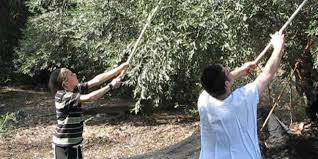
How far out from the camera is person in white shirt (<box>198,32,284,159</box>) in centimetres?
262

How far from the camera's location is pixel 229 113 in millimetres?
2648

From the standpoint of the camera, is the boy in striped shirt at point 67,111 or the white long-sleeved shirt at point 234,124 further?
the boy in striped shirt at point 67,111

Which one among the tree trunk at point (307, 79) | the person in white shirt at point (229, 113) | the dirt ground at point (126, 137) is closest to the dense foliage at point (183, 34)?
the tree trunk at point (307, 79)

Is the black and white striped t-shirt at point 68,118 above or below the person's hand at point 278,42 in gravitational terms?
below

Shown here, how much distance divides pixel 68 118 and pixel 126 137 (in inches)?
158

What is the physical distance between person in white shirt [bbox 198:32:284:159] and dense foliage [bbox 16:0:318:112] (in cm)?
205

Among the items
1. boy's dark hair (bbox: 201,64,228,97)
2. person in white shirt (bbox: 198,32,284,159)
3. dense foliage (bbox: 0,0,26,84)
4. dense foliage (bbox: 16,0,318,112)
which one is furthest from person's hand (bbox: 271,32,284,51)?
dense foliage (bbox: 0,0,26,84)

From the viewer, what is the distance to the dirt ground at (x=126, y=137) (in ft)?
17.3

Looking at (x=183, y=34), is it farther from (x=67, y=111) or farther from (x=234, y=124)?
(x=234, y=124)

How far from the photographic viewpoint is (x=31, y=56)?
9477 mm

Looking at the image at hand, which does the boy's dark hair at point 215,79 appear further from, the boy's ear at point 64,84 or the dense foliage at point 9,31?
the dense foliage at point 9,31

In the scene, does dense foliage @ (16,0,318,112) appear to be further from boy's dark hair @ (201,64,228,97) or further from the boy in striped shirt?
boy's dark hair @ (201,64,228,97)

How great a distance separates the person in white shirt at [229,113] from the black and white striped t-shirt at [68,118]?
4.12 feet

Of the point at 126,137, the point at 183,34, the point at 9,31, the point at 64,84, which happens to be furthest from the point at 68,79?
the point at 9,31
